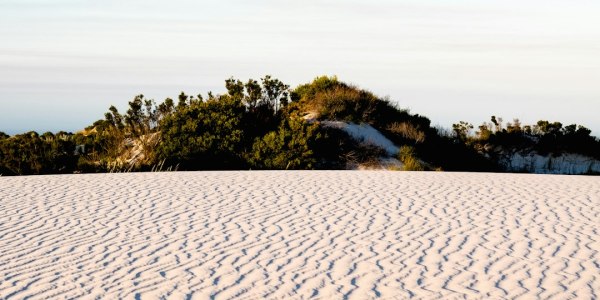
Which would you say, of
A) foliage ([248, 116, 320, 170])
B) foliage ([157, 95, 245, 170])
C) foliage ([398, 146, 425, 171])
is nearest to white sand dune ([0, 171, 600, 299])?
foliage ([248, 116, 320, 170])

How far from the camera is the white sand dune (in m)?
7.29

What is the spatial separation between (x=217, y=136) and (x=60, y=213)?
10935 millimetres

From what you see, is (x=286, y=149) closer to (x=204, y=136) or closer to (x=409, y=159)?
(x=204, y=136)

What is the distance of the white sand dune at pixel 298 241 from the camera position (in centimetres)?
729

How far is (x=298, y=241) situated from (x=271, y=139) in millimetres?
12993

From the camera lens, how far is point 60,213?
11961 mm

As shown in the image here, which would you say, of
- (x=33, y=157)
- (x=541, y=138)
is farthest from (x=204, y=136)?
(x=541, y=138)

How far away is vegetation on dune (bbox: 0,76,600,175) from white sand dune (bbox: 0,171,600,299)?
590 cm

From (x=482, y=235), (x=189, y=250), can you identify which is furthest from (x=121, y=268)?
(x=482, y=235)

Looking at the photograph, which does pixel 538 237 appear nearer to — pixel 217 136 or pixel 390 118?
pixel 217 136

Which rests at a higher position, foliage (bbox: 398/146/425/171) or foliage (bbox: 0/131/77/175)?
foliage (bbox: 398/146/425/171)

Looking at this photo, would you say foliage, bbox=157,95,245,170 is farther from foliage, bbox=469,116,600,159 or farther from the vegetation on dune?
foliage, bbox=469,116,600,159

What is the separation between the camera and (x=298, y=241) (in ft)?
31.1

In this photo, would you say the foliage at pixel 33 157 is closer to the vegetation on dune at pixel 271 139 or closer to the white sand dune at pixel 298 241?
the vegetation on dune at pixel 271 139
